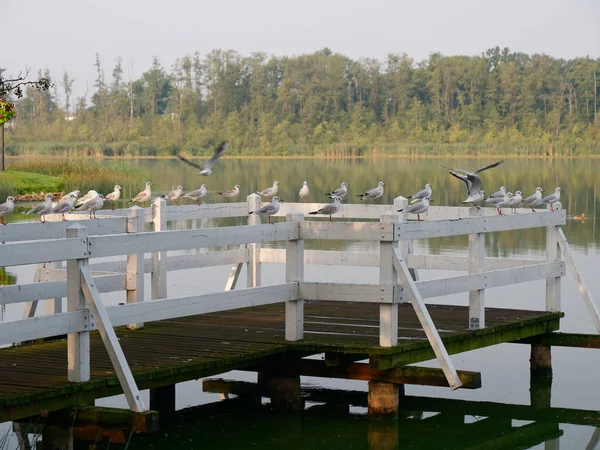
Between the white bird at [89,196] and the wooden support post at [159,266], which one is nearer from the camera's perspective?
the wooden support post at [159,266]

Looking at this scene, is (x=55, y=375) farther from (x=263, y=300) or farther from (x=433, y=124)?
(x=433, y=124)

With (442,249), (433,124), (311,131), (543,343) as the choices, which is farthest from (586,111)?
(543,343)

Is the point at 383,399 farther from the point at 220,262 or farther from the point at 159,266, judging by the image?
the point at 220,262

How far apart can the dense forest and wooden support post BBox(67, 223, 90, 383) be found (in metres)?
80.3

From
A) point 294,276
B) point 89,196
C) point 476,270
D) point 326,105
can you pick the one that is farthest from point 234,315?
point 326,105

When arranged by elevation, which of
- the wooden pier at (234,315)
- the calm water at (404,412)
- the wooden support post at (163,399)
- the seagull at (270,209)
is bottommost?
the calm water at (404,412)

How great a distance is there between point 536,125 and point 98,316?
94.2 meters

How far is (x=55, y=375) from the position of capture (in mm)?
8664

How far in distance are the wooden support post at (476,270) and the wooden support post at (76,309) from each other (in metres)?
4.14

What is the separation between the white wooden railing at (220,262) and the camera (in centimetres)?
819

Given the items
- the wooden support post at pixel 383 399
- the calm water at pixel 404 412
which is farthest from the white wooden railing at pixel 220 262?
the calm water at pixel 404 412

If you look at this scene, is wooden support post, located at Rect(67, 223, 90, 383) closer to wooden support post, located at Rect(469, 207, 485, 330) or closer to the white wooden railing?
the white wooden railing

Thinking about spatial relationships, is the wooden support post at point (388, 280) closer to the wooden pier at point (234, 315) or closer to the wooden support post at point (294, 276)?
the wooden pier at point (234, 315)

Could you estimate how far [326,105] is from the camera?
107 metres
